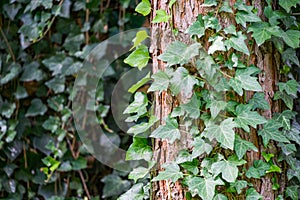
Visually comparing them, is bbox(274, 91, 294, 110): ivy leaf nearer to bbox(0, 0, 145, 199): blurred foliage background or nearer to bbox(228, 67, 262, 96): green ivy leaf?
bbox(228, 67, 262, 96): green ivy leaf

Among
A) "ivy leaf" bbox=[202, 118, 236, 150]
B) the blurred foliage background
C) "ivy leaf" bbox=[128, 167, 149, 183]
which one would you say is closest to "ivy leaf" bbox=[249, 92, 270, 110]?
"ivy leaf" bbox=[202, 118, 236, 150]

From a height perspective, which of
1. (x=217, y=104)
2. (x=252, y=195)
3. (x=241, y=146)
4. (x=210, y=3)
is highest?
(x=210, y=3)

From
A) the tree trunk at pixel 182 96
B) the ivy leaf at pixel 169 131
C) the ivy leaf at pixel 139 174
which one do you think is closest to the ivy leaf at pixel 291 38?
the tree trunk at pixel 182 96

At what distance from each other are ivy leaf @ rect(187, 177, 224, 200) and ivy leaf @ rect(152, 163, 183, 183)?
0.03 meters

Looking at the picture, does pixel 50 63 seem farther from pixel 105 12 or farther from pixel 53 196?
pixel 53 196

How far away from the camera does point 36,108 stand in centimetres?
203

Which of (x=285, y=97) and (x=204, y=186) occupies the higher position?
(x=285, y=97)

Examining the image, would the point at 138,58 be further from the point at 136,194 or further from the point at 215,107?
the point at 136,194

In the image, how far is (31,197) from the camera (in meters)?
2.03

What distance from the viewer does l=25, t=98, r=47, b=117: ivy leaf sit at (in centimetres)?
202

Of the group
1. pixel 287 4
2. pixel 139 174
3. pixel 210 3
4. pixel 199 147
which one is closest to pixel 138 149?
pixel 139 174

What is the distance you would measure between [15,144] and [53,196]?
0.31m

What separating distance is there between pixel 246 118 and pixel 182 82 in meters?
0.18

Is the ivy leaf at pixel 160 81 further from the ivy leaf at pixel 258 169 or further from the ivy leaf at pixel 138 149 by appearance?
the ivy leaf at pixel 258 169
